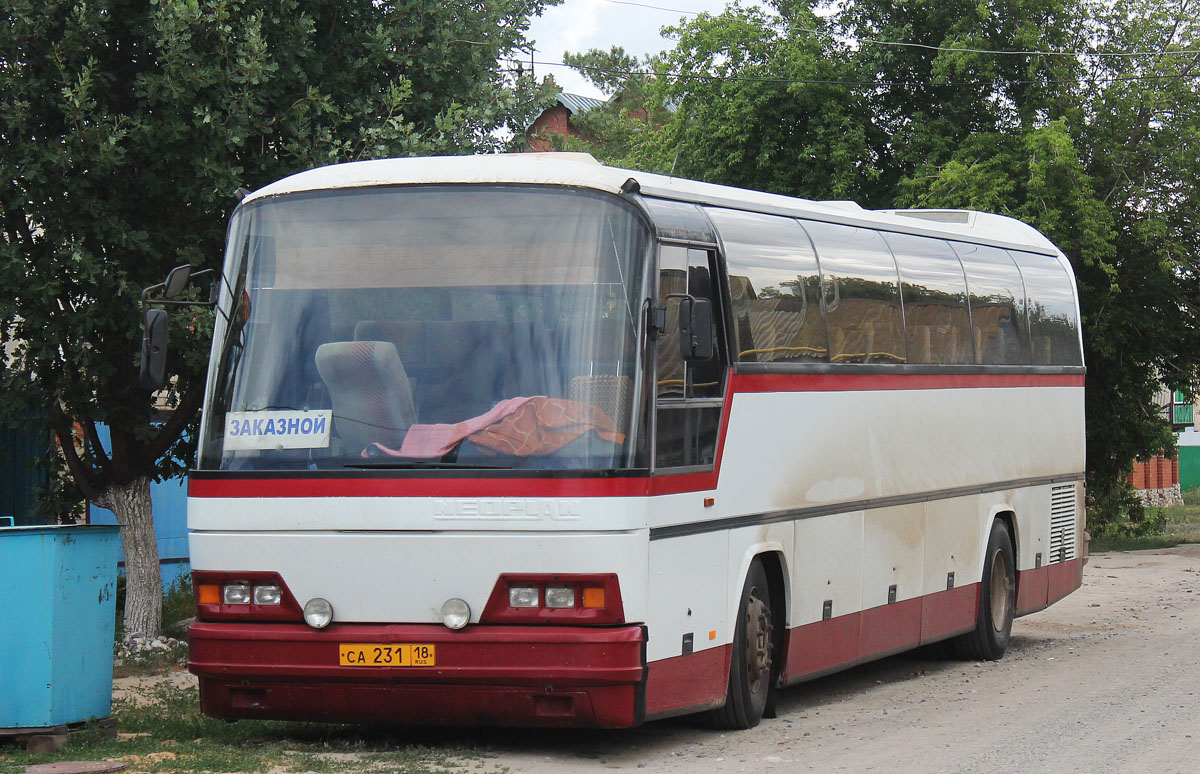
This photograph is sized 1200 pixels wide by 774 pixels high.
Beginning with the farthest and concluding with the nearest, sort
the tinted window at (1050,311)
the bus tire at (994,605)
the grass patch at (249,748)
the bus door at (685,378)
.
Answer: the tinted window at (1050,311)
the bus tire at (994,605)
the bus door at (685,378)
the grass patch at (249,748)

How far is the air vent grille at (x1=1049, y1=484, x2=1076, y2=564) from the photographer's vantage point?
52.8 feet

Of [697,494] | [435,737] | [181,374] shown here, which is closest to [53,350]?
[181,374]

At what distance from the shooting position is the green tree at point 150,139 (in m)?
12.8

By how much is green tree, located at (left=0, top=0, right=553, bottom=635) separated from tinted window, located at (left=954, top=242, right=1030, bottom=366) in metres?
4.25

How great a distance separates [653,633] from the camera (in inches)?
340

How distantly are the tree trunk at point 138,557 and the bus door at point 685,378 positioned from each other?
22.9ft

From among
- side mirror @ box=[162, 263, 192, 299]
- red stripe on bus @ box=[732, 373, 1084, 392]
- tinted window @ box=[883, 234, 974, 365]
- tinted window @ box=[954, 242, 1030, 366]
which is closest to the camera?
side mirror @ box=[162, 263, 192, 299]

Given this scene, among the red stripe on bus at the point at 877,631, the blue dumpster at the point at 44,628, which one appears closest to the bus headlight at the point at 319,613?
the blue dumpster at the point at 44,628

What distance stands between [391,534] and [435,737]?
158 centimetres

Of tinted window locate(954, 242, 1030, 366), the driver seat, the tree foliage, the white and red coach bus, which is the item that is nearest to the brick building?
the tree foliage

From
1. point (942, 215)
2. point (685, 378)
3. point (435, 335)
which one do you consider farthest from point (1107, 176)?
point (435, 335)

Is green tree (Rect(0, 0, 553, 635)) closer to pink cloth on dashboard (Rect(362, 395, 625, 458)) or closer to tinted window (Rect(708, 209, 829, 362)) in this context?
tinted window (Rect(708, 209, 829, 362))

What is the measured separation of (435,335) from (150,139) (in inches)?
210

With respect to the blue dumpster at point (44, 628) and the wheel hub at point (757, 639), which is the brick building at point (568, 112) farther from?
the blue dumpster at point (44, 628)
